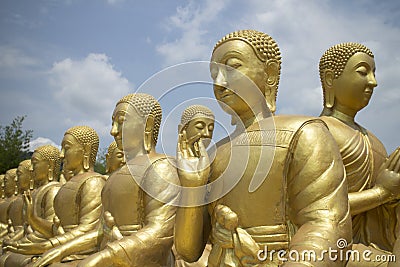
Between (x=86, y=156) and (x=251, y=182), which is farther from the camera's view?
(x=86, y=156)

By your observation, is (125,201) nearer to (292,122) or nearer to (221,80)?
(221,80)

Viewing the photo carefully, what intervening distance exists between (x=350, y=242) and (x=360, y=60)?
7.09ft

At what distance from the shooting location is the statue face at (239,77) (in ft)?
12.2

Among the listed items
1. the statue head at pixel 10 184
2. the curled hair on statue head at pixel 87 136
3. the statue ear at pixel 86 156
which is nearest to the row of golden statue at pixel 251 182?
the statue ear at pixel 86 156

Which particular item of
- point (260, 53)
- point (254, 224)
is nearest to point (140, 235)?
point (254, 224)

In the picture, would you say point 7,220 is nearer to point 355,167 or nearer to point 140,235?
point 140,235

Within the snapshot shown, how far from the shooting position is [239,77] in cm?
371

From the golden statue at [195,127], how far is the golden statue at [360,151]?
3.68 feet

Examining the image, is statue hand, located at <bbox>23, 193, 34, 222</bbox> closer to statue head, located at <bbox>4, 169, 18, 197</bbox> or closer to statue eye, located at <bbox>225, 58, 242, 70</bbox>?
statue eye, located at <bbox>225, 58, 242, 70</bbox>

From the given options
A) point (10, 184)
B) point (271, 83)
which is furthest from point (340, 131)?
point (10, 184)

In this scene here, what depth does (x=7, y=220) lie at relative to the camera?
13156 millimetres

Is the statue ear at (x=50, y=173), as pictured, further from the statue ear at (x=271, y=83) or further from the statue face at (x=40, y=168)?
the statue ear at (x=271, y=83)

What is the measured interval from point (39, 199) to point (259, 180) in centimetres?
735

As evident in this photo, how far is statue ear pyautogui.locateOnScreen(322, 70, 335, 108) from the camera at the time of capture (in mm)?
5020
